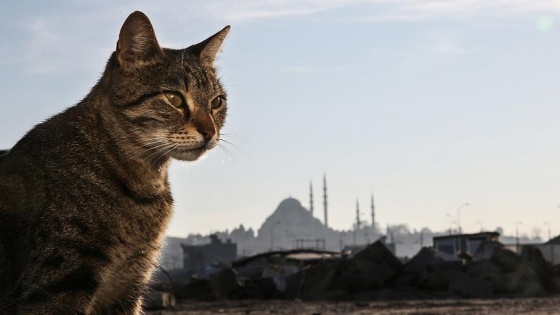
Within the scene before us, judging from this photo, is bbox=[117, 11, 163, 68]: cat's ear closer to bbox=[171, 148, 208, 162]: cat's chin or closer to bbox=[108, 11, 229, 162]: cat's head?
bbox=[108, 11, 229, 162]: cat's head

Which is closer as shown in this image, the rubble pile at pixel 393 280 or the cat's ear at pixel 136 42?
the cat's ear at pixel 136 42

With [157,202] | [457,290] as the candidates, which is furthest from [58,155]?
[457,290]

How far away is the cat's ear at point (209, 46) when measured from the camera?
7062 millimetres

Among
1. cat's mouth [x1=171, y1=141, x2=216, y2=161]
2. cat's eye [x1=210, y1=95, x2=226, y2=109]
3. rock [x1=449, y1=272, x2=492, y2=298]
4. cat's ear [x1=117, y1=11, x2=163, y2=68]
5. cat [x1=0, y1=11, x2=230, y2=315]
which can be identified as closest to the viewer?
cat [x1=0, y1=11, x2=230, y2=315]

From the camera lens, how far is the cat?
18.6 ft

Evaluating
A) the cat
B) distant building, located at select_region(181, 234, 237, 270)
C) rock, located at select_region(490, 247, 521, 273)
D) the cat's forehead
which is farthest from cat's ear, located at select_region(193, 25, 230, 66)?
distant building, located at select_region(181, 234, 237, 270)

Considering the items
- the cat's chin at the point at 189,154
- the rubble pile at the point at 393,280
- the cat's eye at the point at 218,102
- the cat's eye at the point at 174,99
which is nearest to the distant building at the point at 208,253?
the rubble pile at the point at 393,280

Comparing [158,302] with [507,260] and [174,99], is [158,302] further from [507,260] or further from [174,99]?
[174,99]

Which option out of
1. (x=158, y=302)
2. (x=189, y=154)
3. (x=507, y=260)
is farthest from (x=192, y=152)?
(x=507, y=260)

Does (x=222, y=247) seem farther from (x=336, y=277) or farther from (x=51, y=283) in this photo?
(x=51, y=283)

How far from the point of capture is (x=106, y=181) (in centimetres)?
617

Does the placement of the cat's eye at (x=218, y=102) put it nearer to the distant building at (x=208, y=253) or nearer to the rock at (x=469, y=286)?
the rock at (x=469, y=286)

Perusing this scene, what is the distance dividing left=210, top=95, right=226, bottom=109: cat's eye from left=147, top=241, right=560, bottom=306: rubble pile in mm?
17840

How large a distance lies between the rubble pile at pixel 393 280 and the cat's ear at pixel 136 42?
728 inches
